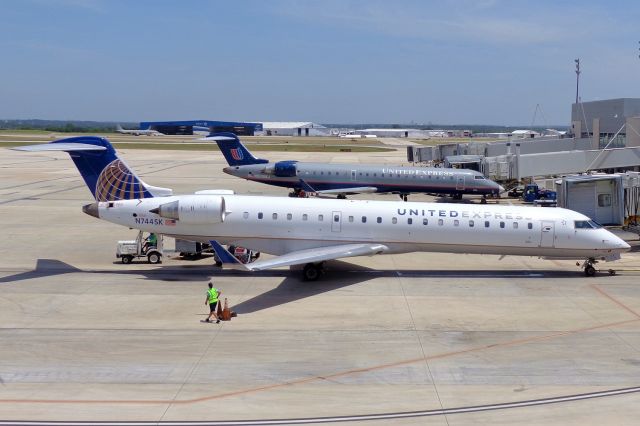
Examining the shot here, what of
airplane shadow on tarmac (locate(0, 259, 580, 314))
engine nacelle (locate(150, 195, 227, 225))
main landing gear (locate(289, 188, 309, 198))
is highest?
engine nacelle (locate(150, 195, 227, 225))

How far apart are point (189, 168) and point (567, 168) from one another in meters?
44.8

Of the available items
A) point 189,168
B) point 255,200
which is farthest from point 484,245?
point 189,168

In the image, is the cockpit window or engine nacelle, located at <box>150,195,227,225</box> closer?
engine nacelle, located at <box>150,195,227,225</box>

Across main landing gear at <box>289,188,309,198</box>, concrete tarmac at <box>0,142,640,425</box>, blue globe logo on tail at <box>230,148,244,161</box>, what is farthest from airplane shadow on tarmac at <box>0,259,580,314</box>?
blue globe logo on tail at <box>230,148,244,161</box>

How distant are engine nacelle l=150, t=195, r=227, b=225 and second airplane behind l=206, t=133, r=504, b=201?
2368cm

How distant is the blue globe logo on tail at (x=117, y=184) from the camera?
2627 centimetres

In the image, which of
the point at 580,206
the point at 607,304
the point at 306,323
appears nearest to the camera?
the point at 306,323

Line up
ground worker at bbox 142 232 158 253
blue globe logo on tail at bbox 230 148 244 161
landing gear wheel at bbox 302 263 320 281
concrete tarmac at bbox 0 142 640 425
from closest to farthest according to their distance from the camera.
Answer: concrete tarmac at bbox 0 142 640 425
landing gear wheel at bbox 302 263 320 281
ground worker at bbox 142 232 158 253
blue globe logo on tail at bbox 230 148 244 161

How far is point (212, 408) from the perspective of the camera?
44.3 feet

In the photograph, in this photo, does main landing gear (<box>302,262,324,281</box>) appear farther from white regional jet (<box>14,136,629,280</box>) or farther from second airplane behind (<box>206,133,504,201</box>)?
second airplane behind (<box>206,133,504,201</box>)

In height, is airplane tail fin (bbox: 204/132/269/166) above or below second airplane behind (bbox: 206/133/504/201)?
above

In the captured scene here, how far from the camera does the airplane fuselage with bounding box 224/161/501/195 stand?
48.1m

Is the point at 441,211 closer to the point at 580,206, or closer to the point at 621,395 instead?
the point at 580,206

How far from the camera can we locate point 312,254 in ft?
78.6
